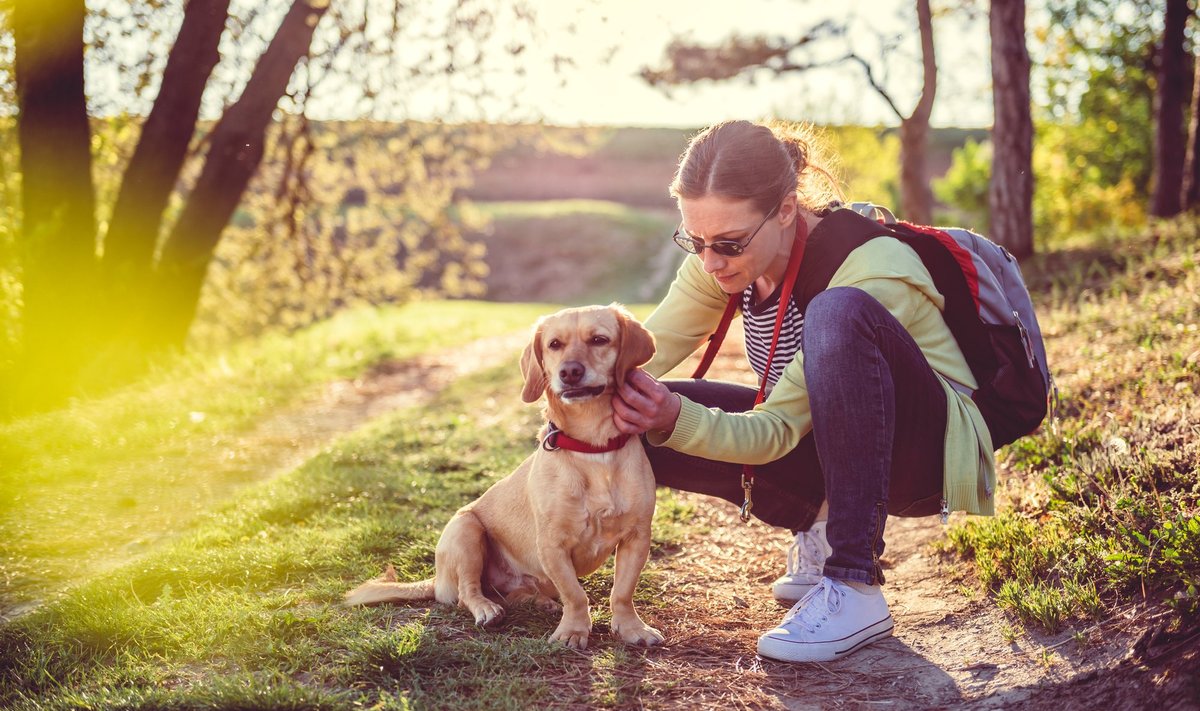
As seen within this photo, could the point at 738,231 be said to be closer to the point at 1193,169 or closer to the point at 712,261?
the point at 712,261

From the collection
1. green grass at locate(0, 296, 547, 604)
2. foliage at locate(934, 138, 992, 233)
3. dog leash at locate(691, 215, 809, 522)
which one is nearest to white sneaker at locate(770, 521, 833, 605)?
dog leash at locate(691, 215, 809, 522)

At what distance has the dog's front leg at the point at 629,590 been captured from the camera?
3.05m

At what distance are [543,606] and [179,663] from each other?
1282 mm

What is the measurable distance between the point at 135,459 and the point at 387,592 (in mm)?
3483

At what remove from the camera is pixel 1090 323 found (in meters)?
6.14

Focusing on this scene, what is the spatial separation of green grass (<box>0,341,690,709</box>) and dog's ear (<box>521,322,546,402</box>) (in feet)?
2.77

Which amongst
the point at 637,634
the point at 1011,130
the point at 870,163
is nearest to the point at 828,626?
the point at 637,634

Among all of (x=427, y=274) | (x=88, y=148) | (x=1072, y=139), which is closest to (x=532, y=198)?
(x=427, y=274)

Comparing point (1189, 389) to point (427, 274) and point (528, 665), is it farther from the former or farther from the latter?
point (427, 274)

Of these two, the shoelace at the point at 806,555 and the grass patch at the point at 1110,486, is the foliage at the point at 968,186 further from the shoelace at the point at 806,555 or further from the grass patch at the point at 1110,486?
the shoelace at the point at 806,555

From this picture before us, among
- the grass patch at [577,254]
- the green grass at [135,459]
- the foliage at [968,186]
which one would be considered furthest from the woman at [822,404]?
the grass patch at [577,254]

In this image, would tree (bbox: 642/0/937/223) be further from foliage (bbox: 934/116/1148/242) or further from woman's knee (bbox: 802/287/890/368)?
woman's knee (bbox: 802/287/890/368)

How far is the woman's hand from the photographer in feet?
9.69

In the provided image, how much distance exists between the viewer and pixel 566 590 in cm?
302
